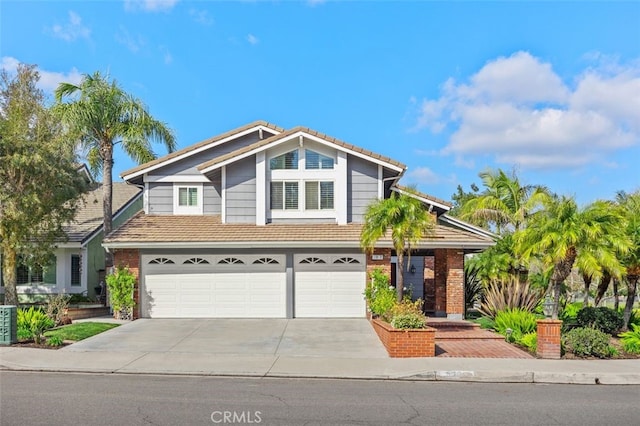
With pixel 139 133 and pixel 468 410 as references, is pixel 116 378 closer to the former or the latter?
pixel 468 410

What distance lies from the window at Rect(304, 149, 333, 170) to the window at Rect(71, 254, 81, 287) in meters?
11.1

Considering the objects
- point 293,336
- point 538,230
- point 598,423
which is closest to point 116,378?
point 293,336

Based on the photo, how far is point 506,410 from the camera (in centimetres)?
816

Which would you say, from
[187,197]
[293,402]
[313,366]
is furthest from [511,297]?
[187,197]

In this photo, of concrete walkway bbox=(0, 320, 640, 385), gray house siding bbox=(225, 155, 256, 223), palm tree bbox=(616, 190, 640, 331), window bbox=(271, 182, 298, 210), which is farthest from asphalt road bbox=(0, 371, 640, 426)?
window bbox=(271, 182, 298, 210)

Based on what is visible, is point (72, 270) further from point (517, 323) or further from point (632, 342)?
point (632, 342)

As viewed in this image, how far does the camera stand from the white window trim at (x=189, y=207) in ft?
67.1

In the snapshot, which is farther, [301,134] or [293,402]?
[301,134]

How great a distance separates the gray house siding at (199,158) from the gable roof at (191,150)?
299 mm

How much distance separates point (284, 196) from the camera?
1909 centimetres

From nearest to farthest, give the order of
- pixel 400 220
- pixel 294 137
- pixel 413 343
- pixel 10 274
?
pixel 413 343, pixel 400 220, pixel 10 274, pixel 294 137

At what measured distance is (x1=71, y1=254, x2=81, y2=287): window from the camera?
22.5 meters

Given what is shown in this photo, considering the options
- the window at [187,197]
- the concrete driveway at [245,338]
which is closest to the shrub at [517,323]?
the concrete driveway at [245,338]

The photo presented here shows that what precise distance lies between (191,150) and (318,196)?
5.34m
